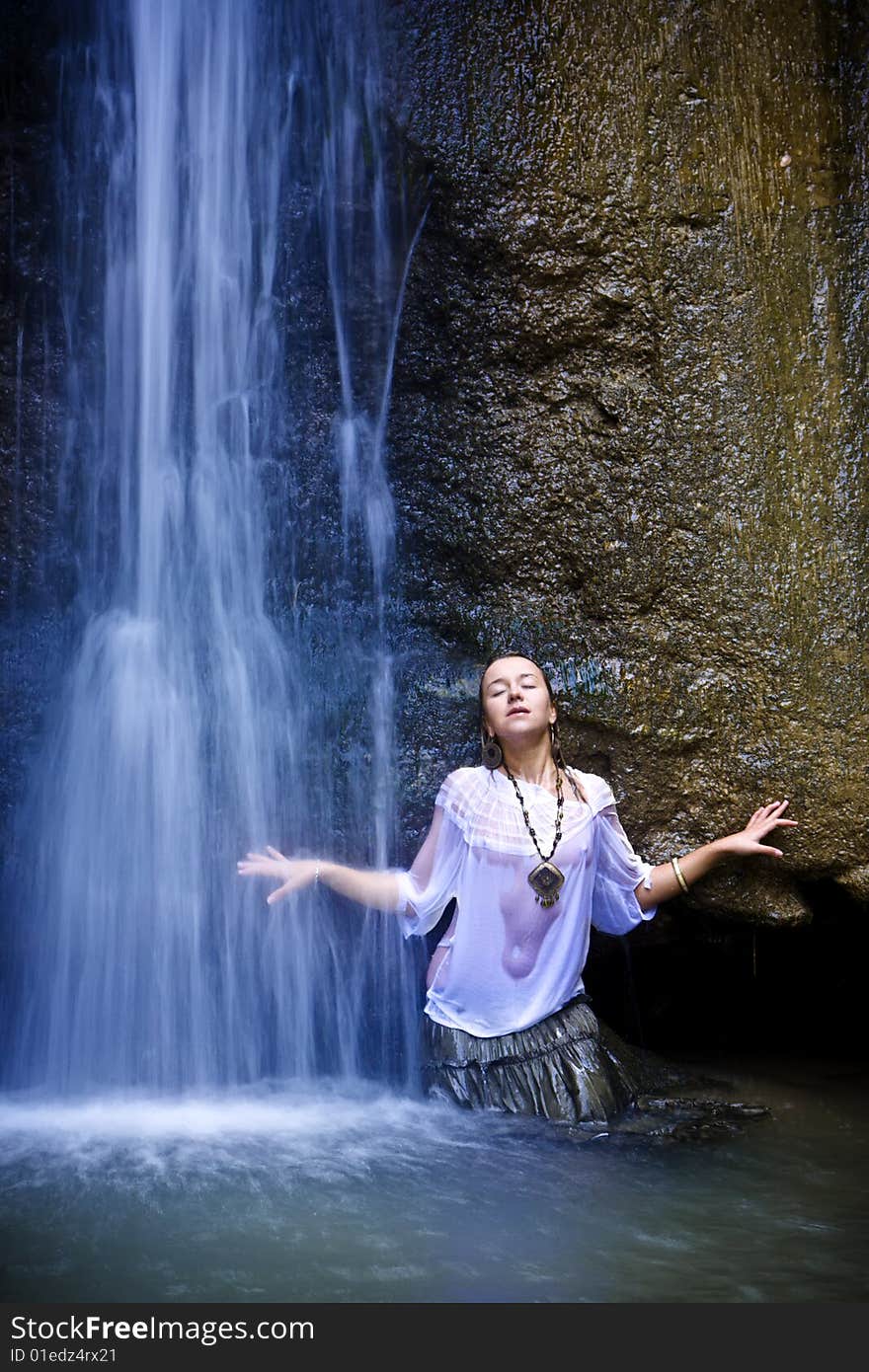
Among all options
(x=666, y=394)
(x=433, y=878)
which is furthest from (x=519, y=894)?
(x=666, y=394)

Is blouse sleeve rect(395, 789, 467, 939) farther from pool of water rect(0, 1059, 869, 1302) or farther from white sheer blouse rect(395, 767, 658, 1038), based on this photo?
pool of water rect(0, 1059, 869, 1302)

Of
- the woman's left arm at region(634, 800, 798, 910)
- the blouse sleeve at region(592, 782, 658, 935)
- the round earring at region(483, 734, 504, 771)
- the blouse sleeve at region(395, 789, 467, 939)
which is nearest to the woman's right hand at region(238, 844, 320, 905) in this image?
the blouse sleeve at region(395, 789, 467, 939)

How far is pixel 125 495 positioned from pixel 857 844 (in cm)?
306

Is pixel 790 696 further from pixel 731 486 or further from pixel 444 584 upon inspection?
pixel 444 584

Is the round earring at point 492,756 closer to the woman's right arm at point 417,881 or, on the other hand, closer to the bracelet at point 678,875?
the woman's right arm at point 417,881

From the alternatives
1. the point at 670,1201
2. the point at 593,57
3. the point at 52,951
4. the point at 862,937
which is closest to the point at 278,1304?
the point at 670,1201

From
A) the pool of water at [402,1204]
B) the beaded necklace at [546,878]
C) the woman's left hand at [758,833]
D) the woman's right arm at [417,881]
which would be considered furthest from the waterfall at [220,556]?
the woman's left hand at [758,833]

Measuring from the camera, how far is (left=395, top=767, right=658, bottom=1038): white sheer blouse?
441 cm

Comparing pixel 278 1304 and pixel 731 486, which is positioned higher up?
pixel 731 486

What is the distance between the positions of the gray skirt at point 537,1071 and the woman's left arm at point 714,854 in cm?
51

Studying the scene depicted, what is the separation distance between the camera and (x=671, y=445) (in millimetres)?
4758

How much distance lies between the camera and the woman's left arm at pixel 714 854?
441cm

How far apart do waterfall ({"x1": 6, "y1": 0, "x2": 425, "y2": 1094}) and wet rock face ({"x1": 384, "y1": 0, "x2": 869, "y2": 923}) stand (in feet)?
1.07

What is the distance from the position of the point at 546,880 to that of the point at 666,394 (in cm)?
188
